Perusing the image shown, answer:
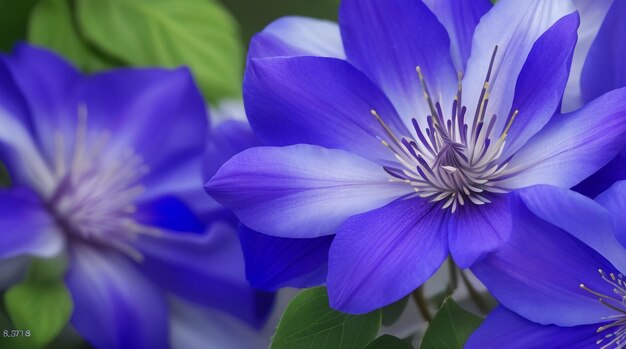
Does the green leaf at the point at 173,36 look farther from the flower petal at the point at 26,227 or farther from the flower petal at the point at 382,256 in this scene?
the flower petal at the point at 382,256

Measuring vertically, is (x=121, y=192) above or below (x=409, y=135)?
below

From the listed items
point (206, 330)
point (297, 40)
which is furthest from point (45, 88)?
point (297, 40)

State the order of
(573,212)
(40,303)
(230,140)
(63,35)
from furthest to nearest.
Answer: (63,35)
(40,303)
(230,140)
(573,212)

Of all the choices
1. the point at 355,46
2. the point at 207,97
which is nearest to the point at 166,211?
the point at 207,97

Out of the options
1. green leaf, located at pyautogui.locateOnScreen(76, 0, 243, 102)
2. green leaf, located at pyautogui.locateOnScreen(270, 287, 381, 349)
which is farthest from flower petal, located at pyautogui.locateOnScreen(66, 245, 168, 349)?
green leaf, located at pyautogui.locateOnScreen(270, 287, 381, 349)

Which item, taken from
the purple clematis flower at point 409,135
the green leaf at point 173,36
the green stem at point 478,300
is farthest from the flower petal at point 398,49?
the green leaf at point 173,36

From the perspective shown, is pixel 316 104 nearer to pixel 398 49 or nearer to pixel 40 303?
pixel 398 49

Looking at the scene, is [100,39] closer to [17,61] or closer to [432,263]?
[17,61]
